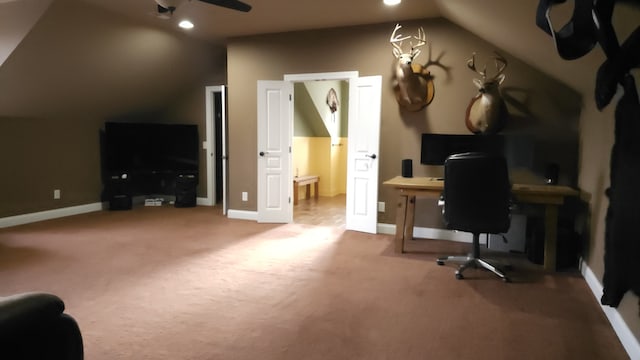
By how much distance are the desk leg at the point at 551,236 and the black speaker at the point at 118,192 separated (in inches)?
234

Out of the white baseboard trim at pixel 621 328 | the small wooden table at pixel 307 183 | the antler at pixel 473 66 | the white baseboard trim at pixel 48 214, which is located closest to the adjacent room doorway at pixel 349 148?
the antler at pixel 473 66

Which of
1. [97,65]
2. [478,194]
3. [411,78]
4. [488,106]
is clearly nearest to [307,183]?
[411,78]

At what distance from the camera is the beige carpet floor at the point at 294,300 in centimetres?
224

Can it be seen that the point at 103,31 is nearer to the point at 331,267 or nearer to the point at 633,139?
the point at 331,267

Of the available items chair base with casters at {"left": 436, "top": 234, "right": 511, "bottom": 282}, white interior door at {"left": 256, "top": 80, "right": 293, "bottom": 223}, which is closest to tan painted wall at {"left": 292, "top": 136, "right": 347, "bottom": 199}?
white interior door at {"left": 256, "top": 80, "right": 293, "bottom": 223}

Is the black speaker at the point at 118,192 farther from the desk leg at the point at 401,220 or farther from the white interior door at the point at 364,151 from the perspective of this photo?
the desk leg at the point at 401,220

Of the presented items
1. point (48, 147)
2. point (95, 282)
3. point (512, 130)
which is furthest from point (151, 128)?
point (512, 130)

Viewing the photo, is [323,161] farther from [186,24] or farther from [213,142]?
[186,24]

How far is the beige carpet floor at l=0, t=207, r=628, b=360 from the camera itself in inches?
88.1

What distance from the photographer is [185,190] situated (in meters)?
6.79

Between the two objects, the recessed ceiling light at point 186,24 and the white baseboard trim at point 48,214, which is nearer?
the recessed ceiling light at point 186,24

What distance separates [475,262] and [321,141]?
516cm

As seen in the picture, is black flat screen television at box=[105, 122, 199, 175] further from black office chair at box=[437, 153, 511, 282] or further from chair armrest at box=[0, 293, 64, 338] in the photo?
chair armrest at box=[0, 293, 64, 338]

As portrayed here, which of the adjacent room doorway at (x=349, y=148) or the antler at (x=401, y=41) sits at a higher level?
the antler at (x=401, y=41)
